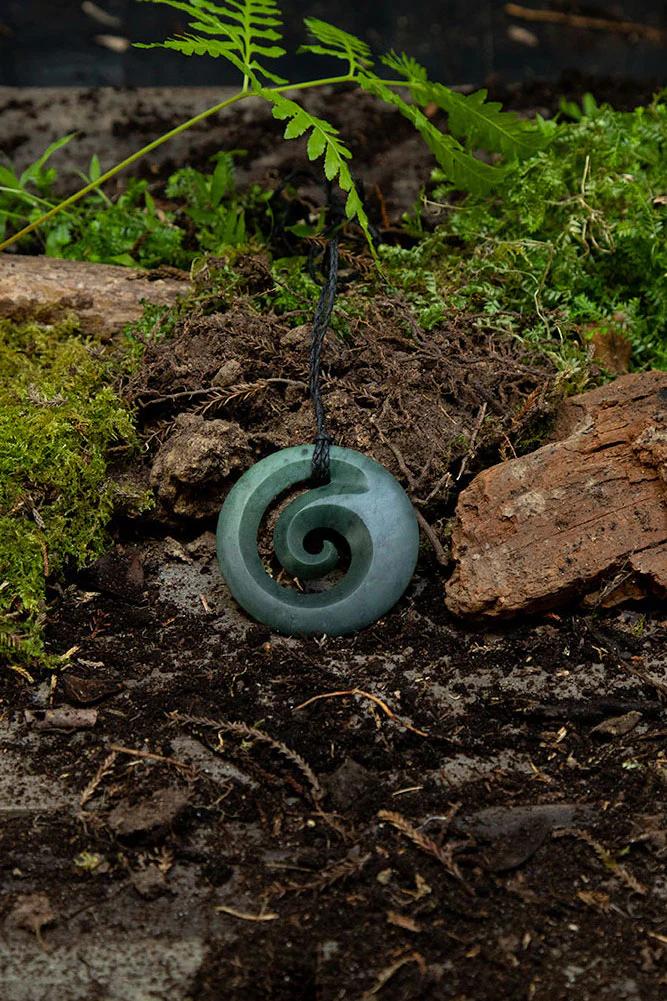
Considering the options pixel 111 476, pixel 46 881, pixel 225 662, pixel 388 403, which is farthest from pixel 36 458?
pixel 46 881

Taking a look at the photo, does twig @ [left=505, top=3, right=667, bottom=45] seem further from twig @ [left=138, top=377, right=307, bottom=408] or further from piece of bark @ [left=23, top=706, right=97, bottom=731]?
piece of bark @ [left=23, top=706, right=97, bottom=731]

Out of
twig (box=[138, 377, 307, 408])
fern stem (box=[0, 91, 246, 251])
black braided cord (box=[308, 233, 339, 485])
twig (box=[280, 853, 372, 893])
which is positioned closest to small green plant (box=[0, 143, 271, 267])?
fern stem (box=[0, 91, 246, 251])

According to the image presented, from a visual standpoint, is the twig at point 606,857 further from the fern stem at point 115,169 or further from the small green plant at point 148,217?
the small green plant at point 148,217

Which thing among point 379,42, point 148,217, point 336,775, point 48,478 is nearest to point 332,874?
point 336,775

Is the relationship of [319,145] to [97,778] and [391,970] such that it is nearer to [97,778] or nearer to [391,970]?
[97,778]

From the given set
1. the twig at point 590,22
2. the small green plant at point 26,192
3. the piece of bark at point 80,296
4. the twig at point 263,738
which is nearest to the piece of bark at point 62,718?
the twig at point 263,738
